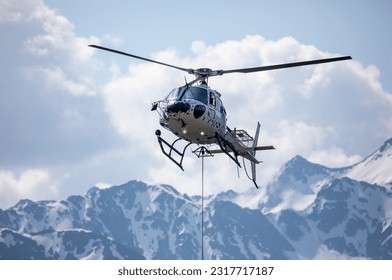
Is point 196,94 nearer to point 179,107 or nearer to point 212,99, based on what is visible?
point 212,99

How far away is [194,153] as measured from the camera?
42.9 m

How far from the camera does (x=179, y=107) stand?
38250 millimetres

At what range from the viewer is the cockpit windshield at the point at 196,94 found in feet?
128

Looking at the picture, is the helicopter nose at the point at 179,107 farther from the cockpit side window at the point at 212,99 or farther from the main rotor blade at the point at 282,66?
the main rotor blade at the point at 282,66

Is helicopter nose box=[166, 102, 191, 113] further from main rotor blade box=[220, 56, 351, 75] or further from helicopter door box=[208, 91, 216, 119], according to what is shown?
main rotor blade box=[220, 56, 351, 75]

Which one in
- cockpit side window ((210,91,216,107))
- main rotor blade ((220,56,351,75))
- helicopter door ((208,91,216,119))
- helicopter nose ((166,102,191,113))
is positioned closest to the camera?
main rotor blade ((220,56,351,75))

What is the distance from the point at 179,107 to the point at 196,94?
165 cm

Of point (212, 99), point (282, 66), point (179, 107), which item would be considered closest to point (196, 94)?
point (212, 99)

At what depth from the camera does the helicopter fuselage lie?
38.4 meters

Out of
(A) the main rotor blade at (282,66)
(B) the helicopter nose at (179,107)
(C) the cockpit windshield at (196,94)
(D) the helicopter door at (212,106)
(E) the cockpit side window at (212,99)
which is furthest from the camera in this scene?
(E) the cockpit side window at (212,99)
